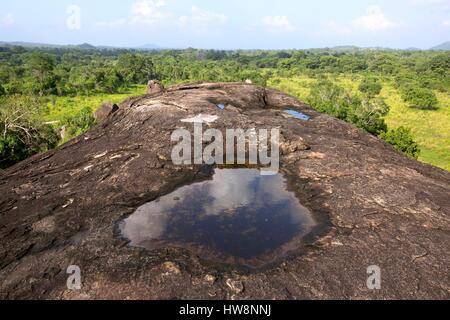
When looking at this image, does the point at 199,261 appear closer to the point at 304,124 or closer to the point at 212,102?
the point at 304,124

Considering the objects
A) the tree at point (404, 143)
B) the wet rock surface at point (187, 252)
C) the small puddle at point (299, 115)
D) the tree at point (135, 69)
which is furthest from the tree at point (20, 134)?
the tree at point (135, 69)

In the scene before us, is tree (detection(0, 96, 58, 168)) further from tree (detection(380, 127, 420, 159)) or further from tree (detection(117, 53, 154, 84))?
tree (detection(117, 53, 154, 84))

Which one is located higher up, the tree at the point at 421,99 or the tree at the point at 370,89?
the tree at the point at 370,89

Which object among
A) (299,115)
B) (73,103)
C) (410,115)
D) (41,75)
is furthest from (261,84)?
(41,75)

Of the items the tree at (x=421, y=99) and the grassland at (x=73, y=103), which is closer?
the grassland at (x=73, y=103)

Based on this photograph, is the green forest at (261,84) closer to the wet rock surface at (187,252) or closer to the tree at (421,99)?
the tree at (421,99)

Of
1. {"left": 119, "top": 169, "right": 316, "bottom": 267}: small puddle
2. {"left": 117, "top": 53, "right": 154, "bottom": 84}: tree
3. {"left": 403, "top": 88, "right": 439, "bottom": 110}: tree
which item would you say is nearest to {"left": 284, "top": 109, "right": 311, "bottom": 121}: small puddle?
{"left": 119, "top": 169, "right": 316, "bottom": 267}: small puddle
